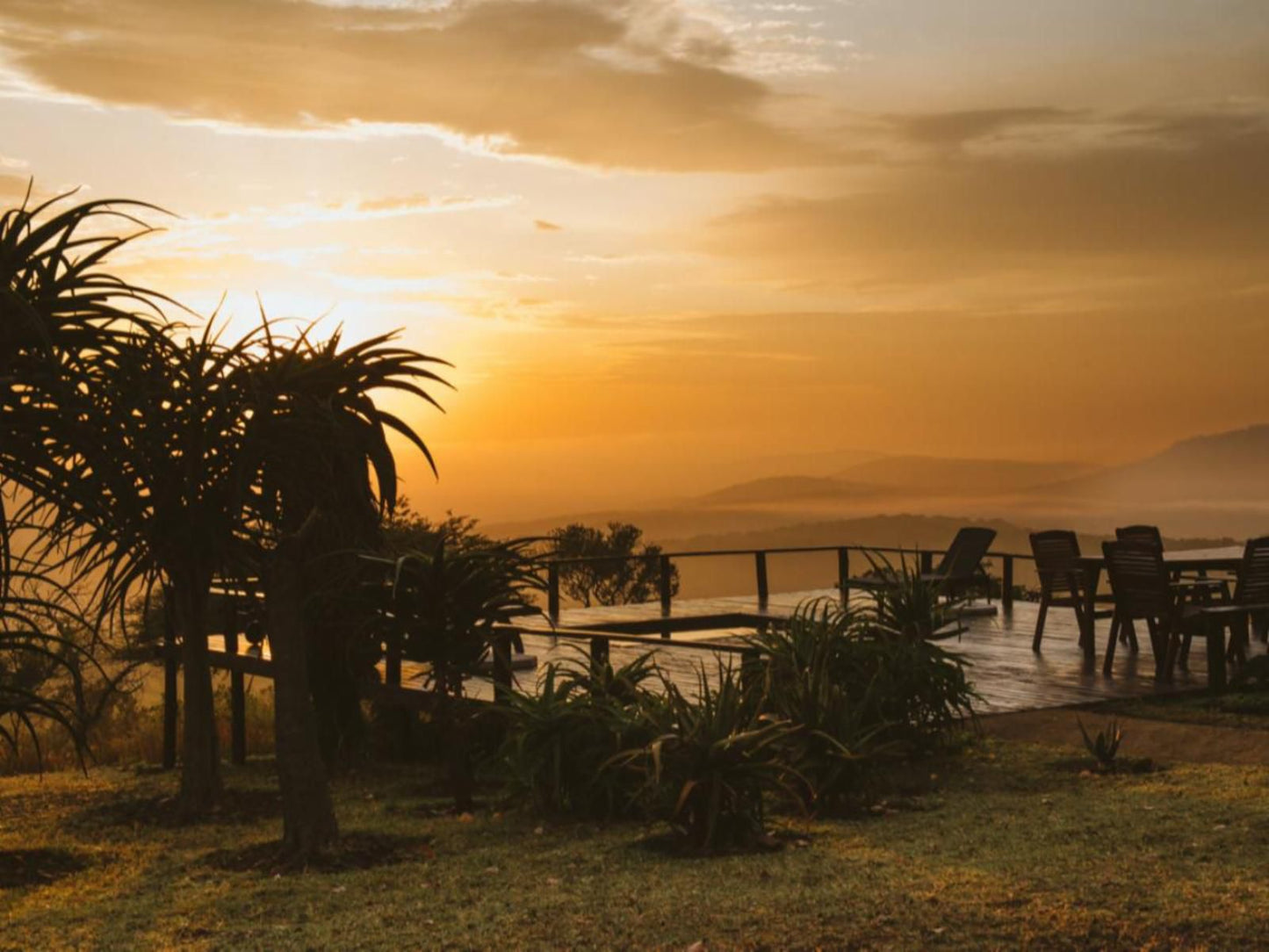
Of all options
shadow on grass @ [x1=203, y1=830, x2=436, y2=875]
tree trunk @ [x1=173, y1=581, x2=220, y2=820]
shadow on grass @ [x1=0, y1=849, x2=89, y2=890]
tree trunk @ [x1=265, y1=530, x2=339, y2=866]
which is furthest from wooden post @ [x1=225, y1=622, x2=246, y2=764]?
tree trunk @ [x1=265, y1=530, x2=339, y2=866]

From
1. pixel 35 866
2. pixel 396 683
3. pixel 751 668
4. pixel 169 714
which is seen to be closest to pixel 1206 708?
pixel 751 668

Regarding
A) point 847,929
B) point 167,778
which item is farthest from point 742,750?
point 167,778

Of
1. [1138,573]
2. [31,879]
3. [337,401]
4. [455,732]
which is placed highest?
[337,401]

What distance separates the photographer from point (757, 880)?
6746 mm

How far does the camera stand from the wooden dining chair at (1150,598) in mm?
12492

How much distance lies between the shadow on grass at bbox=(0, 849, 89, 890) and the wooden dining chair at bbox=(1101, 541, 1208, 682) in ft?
25.5

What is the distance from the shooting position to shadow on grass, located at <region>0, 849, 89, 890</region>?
336 inches

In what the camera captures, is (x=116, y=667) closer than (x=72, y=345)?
No

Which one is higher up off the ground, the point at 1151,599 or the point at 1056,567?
the point at 1056,567

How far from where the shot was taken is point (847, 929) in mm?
5707

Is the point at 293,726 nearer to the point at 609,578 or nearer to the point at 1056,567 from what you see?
the point at 1056,567

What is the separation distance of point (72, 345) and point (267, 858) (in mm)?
2877

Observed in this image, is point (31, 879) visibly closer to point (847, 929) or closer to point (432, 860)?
point (432, 860)

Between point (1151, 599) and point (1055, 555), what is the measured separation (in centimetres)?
265
